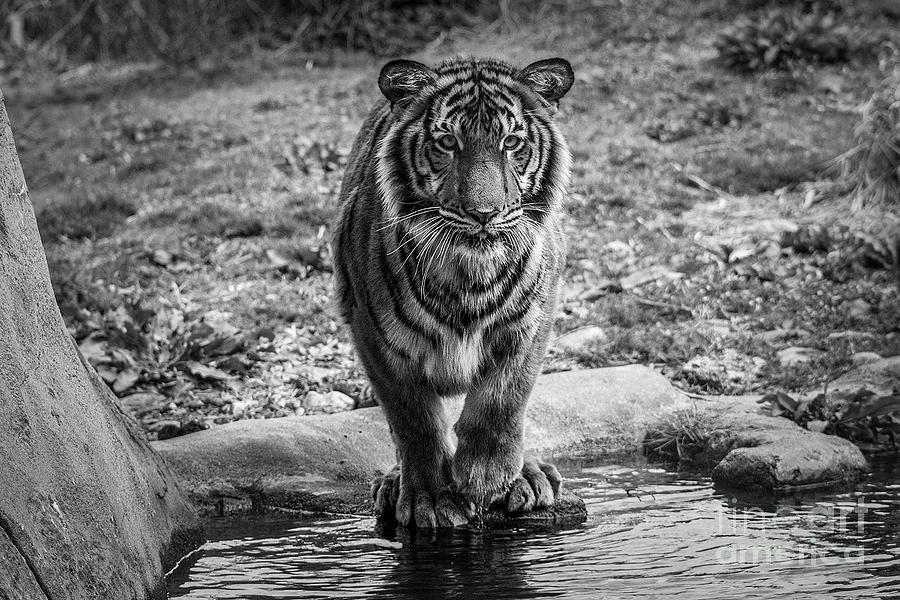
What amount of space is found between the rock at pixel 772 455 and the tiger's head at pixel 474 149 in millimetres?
1528

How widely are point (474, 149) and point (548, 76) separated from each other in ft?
1.84

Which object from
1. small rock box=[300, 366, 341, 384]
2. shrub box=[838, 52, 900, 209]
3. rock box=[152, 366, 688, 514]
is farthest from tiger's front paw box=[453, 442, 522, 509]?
shrub box=[838, 52, 900, 209]

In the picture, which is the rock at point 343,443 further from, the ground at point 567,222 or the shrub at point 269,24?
the shrub at point 269,24

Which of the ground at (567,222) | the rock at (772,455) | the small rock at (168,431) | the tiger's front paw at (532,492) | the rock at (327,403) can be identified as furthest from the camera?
the ground at (567,222)

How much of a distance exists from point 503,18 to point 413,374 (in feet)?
36.2

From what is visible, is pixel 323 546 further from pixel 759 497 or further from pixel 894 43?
pixel 894 43

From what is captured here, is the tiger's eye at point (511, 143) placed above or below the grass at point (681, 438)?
above

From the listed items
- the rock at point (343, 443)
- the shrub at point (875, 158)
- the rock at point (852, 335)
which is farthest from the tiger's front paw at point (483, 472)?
the shrub at point (875, 158)

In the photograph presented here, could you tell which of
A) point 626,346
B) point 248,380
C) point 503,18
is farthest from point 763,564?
point 503,18

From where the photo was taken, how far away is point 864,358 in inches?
257

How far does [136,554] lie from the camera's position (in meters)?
3.78

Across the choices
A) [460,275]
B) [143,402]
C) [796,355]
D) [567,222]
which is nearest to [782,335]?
[796,355]

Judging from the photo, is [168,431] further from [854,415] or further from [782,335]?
[782,335]

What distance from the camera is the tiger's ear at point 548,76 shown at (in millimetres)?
4527
